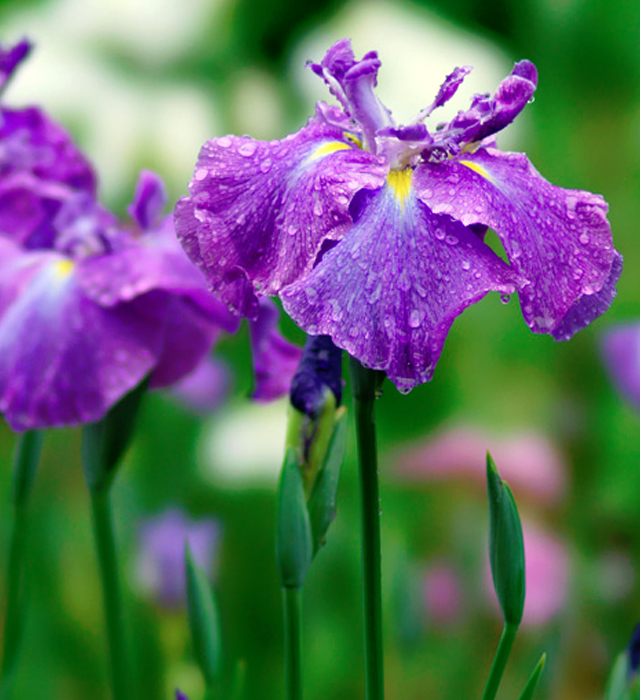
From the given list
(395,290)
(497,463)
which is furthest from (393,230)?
(497,463)

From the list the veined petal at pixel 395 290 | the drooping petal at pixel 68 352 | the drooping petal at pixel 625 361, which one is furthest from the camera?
the drooping petal at pixel 625 361

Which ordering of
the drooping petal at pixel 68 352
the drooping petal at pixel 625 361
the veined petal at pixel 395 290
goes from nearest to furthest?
1. the veined petal at pixel 395 290
2. the drooping petal at pixel 68 352
3. the drooping petal at pixel 625 361

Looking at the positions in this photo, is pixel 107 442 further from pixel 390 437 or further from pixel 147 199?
pixel 390 437

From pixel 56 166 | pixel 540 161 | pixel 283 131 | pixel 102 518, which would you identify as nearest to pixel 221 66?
pixel 283 131

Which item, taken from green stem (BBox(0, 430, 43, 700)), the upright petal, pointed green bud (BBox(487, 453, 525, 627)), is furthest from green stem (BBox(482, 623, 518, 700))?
the upright petal

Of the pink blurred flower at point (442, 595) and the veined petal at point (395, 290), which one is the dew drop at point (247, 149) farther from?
the pink blurred flower at point (442, 595)

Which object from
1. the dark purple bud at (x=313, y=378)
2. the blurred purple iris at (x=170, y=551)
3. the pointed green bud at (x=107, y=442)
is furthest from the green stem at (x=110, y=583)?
the blurred purple iris at (x=170, y=551)
